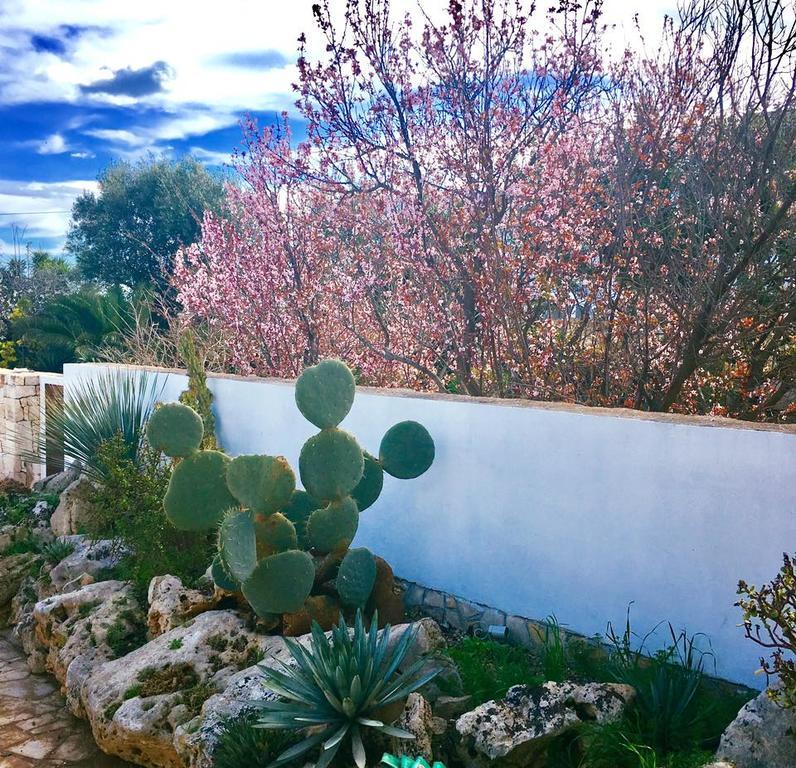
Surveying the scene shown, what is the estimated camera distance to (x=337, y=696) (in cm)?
362

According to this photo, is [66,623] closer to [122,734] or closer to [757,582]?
[122,734]

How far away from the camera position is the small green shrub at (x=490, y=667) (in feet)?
13.9

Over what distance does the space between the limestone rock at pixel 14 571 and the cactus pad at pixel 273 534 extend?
3674mm

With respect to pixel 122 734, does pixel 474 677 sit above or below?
above

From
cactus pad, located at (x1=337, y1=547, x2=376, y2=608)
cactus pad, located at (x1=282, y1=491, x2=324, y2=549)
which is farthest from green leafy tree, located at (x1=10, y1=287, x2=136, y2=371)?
cactus pad, located at (x1=337, y1=547, x2=376, y2=608)

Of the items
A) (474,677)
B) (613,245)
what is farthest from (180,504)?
(613,245)

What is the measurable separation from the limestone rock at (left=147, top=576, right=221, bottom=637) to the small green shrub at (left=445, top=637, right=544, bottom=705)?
1699 mm

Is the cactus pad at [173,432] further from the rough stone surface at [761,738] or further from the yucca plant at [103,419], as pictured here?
the rough stone surface at [761,738]

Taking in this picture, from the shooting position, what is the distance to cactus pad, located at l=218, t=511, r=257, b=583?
4535 mm

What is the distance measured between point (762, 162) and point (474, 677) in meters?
3.75

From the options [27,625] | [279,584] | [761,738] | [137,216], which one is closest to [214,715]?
[279,584]

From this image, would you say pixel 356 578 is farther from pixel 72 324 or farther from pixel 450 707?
pixel 72 324

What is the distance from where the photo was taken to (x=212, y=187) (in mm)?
21062

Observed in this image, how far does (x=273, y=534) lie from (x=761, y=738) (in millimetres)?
2875
